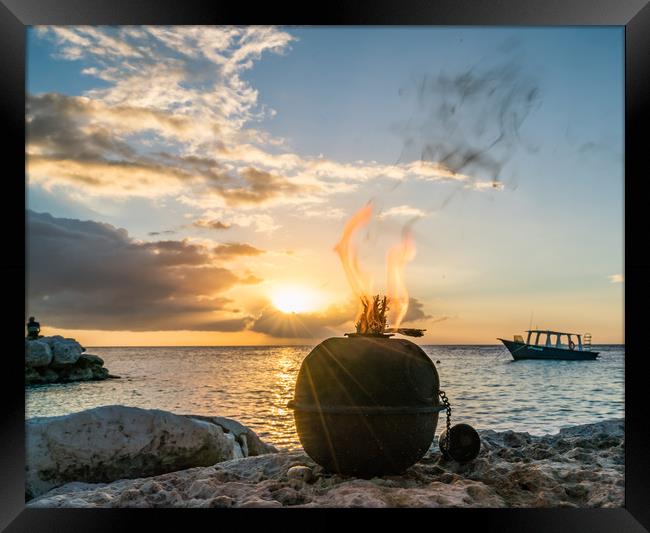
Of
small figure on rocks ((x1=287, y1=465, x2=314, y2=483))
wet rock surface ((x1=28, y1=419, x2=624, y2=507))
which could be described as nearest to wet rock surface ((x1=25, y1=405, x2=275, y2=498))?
wet rock surface ((x1=28, y1=419, x2=624, y2=507))

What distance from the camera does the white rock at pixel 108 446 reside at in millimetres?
7344

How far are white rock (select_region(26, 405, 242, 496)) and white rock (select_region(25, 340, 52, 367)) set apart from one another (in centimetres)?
2520

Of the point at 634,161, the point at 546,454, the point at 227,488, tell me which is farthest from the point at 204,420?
the point at 634,161

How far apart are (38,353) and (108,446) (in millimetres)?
26167

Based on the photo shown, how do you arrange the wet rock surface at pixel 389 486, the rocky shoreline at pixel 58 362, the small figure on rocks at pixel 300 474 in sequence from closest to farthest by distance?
the wet rock surface at pixel 389 486 → the small figure on rocks at pixel 300 474 → the rocky shoreline at pixel 58 362

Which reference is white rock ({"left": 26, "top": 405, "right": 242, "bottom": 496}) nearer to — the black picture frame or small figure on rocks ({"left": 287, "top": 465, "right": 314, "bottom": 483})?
small figure on rocks ({"left": 287, "top": 465, "right": 314, "bottom": 483})

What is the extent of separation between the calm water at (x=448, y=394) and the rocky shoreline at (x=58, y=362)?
65 centimetres

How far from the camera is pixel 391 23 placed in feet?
17.2

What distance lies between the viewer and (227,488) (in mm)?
6117

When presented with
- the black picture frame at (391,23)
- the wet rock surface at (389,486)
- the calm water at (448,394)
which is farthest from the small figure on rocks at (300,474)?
the calm water at (448,394)

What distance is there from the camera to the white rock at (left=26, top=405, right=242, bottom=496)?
7344 millimetres

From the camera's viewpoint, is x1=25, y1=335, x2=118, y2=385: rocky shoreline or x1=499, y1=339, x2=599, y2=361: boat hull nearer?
x1=25, y1=335, x2=118, y2=385: rocky shoreline

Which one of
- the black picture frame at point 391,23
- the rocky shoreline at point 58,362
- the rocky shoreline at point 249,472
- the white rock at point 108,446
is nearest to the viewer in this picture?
the black picture frame at point 391,23

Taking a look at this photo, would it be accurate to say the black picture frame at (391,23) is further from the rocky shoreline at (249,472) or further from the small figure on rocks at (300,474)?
the small figure on rocks at (300,474)
